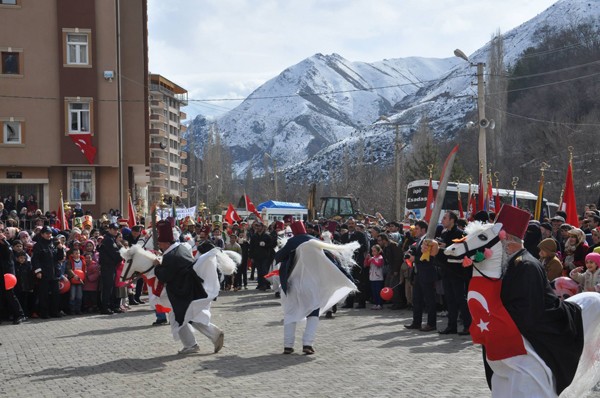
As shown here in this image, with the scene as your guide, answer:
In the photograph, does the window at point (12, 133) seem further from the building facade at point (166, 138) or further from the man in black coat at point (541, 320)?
the building facade at point (166, 138)

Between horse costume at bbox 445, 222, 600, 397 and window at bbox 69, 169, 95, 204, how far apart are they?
36.8 metres

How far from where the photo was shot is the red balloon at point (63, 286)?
19.0 metres

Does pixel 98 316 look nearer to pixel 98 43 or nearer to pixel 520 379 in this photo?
pixel 520 379

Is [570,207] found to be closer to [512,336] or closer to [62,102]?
[512,336]

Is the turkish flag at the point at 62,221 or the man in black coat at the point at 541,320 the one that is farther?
the turkish flag at the point at 62,221

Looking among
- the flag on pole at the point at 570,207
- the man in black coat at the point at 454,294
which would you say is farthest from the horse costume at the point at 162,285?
the flag on pole at the point at 570,207

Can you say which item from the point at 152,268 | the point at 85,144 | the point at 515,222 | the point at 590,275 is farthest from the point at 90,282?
the point at 85,144

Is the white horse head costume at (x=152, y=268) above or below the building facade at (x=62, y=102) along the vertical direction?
below

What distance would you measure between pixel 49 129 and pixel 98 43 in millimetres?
4701

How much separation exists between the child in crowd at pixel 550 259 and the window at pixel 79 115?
32584 mm

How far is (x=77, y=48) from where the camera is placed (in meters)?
41.2

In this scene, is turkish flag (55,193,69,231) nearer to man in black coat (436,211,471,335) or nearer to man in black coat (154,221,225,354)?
man in black coat (154,221,225,354)

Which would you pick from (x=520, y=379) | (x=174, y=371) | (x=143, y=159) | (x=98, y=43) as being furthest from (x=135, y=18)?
(x=520, y=379)

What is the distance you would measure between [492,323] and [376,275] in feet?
42.0
